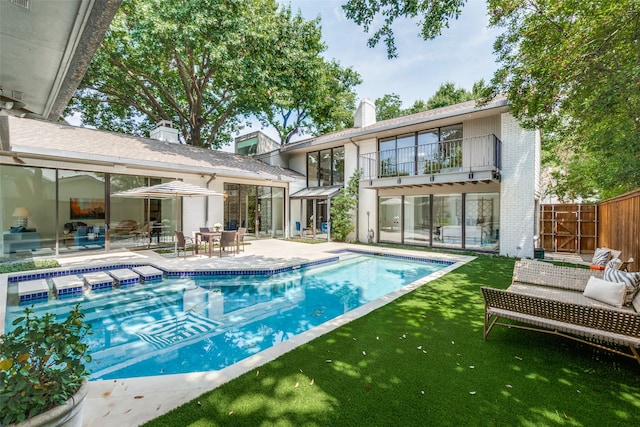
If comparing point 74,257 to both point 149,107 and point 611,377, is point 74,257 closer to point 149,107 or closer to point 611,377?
point 611,377

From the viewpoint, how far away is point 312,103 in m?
19.2

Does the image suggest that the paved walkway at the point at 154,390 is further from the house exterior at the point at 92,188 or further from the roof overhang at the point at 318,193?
the roof overhang at the point at 318,193

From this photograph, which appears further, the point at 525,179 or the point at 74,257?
the point at 525,179

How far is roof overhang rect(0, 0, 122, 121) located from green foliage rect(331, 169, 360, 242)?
13.0 m

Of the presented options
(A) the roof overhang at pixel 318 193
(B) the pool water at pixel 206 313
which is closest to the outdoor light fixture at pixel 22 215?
(B) the pool water at pixel 206 313

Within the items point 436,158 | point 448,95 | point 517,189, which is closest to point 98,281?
point 436,158

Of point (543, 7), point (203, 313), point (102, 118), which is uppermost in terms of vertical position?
point (102, 118)

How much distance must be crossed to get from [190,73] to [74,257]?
13.6m

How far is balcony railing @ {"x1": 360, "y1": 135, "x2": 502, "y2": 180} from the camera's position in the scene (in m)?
12.4

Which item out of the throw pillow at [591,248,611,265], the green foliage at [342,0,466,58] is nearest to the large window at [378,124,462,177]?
the throw pillow at [591,248,611,265]

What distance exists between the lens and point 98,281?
7816mm

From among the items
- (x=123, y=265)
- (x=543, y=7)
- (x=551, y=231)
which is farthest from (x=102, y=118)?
(x=551, y=231)

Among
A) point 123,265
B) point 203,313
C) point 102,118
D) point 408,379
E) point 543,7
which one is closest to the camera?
point 408,379

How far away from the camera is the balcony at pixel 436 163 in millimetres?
12062
